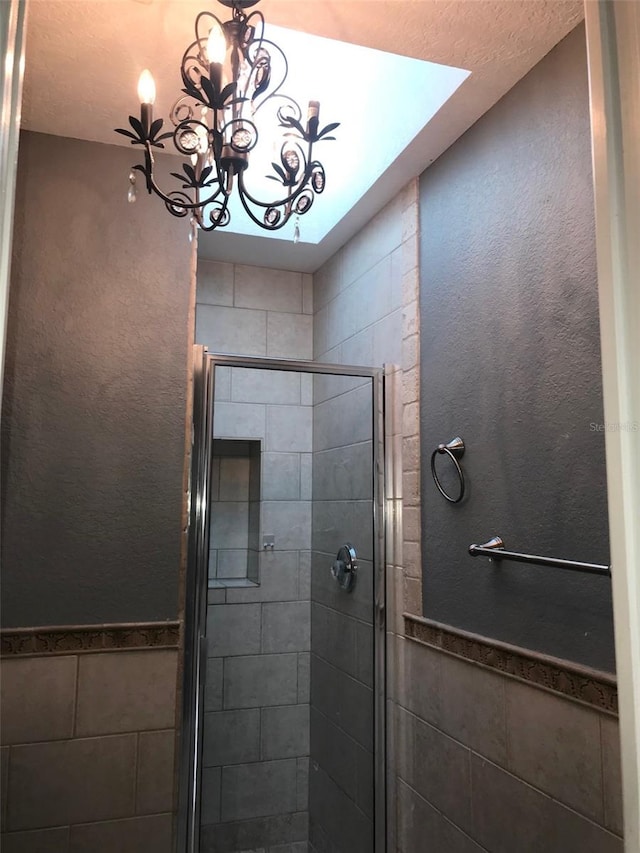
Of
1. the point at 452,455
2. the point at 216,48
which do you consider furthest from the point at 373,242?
the point at 216,48

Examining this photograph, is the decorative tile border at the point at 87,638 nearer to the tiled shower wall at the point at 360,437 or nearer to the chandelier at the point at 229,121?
the tiled shower wall at the point at 360,437

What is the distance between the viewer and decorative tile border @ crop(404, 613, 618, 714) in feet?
4.43

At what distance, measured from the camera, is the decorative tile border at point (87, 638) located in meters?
1.83

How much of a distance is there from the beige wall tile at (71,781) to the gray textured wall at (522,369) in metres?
1.03

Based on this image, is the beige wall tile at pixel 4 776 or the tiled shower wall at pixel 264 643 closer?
the beige wall tile at pixel 4 776

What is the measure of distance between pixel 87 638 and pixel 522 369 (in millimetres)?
1435

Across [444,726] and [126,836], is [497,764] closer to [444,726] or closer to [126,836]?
[444,726]

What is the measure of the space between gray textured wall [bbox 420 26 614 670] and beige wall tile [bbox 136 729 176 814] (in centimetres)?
89

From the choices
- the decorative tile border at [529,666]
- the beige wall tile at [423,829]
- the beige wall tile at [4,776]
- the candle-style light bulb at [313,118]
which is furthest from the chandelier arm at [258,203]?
the beige wall tile at [423,829]

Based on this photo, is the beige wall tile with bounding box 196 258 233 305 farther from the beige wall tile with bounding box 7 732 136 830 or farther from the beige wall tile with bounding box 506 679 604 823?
the beige wall tile with bounding box 506 679 604 823

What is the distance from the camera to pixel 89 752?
6.10ft

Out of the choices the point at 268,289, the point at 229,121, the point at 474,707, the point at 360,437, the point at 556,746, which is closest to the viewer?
the point at 229,121

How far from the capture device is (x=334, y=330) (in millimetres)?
2959

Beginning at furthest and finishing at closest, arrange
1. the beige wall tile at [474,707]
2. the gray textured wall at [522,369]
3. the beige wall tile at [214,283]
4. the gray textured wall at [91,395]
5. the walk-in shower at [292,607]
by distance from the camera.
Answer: the beige wall tile at [214,283], the walk-in shower at [292,607], the gray textured wall at [91,395], the beige wall tile at [474,707], the gray textured wall at [522,369]
